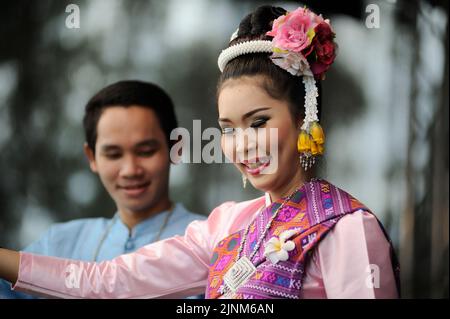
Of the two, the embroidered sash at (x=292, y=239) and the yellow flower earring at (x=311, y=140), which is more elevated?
the yellow flower earring at (x=311, y=140)

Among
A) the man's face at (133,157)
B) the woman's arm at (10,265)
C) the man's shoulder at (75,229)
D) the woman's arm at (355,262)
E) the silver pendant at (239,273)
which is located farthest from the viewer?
the man's shoulder at (75,229)

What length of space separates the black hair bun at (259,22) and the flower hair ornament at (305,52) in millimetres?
51

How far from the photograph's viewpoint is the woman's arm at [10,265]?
2162 mm

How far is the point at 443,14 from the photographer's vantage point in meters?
3.32

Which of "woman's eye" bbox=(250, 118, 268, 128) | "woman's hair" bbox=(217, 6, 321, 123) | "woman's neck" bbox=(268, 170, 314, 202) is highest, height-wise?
"woman's hair" bbox=(217, 6, 321, 123)

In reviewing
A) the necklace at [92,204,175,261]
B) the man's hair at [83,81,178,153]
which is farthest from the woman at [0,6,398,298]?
the man's hair at [83,81,178,153]

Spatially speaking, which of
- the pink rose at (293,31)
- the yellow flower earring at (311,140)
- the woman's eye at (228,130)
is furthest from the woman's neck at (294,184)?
the pink rose at (293,31)

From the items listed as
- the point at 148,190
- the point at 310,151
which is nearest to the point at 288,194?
the point at 310,151

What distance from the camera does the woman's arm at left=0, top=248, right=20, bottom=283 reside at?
85.1 inches

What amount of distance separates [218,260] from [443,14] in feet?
6.45

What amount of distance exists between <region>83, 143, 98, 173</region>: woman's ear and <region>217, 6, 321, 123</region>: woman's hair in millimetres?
1131

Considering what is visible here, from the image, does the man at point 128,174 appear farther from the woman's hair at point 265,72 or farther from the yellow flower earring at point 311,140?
the yellow flower earring at point 311,140

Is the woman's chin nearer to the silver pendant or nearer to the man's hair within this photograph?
the silver pendant

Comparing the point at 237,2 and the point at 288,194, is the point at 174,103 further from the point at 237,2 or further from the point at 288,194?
the point at 288,194
